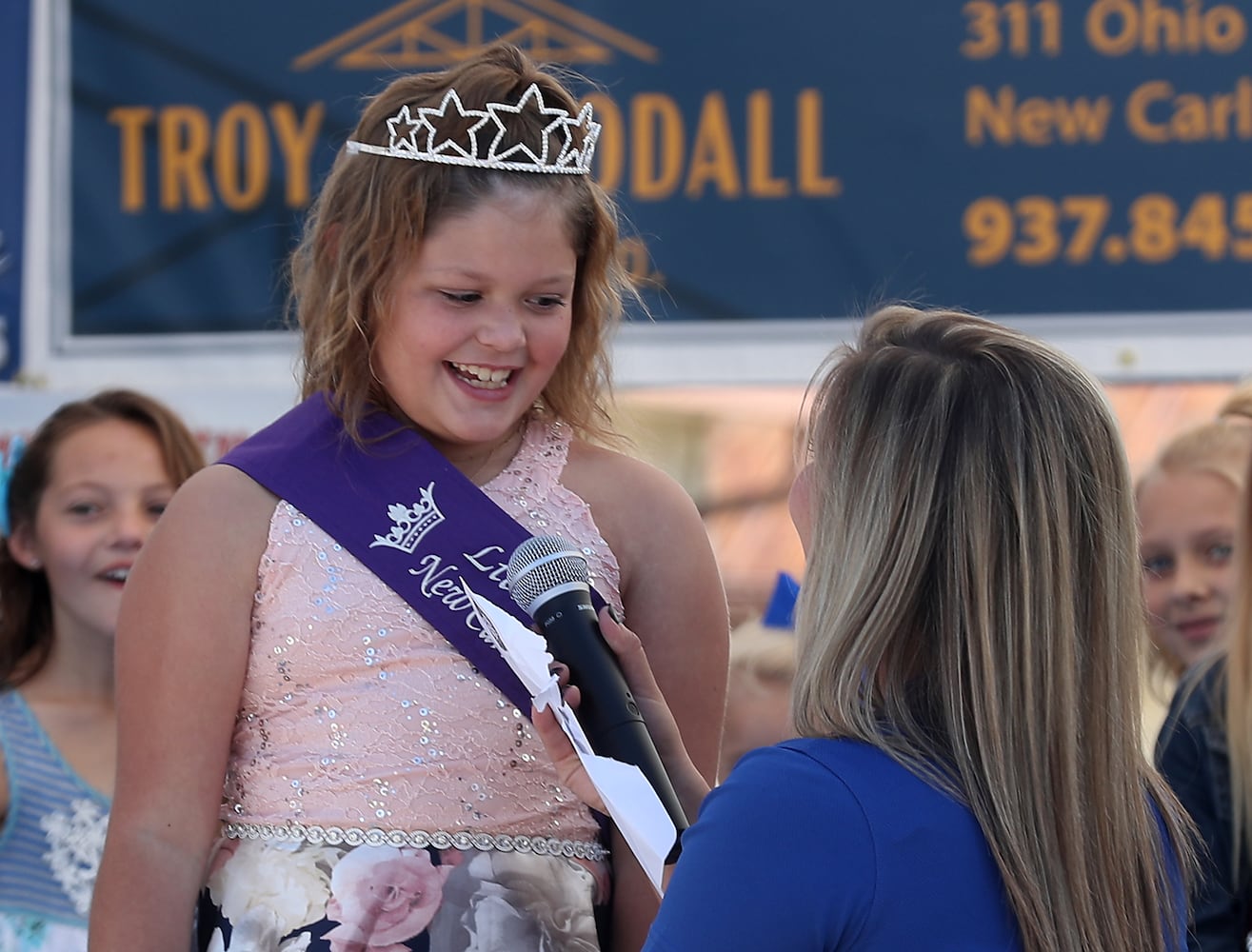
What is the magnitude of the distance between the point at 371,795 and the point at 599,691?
0.35 meters

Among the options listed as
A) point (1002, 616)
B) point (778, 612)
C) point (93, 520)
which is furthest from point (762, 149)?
point (1002, 616)

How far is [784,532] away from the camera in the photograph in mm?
3314

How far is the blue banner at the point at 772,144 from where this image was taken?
10.2 feet

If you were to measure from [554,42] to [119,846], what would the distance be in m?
2.05

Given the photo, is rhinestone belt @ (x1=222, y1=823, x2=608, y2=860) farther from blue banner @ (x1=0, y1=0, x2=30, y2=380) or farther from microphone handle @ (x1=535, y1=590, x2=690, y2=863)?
blue banner @ (x1=0, y1=0, x2=30, y2=380)

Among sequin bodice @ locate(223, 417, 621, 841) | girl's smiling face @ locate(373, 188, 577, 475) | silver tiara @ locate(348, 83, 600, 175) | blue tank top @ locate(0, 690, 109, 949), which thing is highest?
silver tiara @ locate(348, 83, 600, 175)

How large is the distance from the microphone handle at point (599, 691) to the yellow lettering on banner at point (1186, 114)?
2.08 m

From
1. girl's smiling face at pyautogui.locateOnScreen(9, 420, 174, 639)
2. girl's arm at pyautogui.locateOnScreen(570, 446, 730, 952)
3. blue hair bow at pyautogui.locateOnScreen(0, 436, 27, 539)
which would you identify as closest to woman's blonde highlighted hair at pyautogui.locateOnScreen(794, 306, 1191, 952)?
girl's arm at pyautogui.locateOnScreen(570, 446, 730, 952)

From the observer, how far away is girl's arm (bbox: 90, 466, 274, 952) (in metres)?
1.59

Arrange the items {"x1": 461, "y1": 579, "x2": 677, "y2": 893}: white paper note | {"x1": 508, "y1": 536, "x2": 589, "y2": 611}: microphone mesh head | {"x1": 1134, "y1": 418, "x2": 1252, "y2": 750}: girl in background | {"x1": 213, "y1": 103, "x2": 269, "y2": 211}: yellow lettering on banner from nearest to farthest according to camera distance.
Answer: {"x1": 461, "y1": 579, "x2": 677, "y2": 893}: white paper note → {"x1": 508, "y1": 536, "x2": 589, "y2": 611}: microphone mesh head → {"x1": 1134, "y1": 418, "x2": 1252, "y2": 750}: girl in background → {"x1": 213, "y1": 103, "x2": 269, "y2": 211}: yellow lettering on banner

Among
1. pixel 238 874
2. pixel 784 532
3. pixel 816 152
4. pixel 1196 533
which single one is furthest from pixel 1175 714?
pixel 238 874

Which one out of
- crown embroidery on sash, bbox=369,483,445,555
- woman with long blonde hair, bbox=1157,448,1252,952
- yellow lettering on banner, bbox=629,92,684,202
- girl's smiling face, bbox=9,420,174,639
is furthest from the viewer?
yellow lettering on banner, bbox=629,92,684,202

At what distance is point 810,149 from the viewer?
125 inches

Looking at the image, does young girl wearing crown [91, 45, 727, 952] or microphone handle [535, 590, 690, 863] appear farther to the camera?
young girl wearing crown [91, 45, 727, 952]
